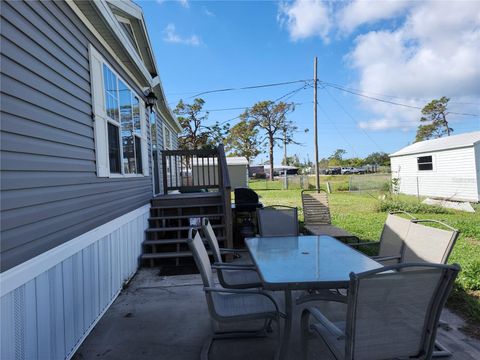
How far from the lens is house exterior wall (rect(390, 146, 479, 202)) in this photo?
12.3 metres

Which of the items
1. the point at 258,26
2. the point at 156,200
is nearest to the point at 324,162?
the point at 258,26

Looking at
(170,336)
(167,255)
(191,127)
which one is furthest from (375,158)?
(170,336)

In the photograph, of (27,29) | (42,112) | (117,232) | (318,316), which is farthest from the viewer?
(117,232)

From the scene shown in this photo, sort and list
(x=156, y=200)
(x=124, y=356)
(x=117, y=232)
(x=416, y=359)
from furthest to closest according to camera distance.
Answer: (x=156, y=200), (x=117, y=232), (x=124, y=356), (x=416, y=359)

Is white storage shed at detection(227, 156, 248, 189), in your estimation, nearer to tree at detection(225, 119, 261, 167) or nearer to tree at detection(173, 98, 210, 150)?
tree at detection(173, 98, 210, 150)

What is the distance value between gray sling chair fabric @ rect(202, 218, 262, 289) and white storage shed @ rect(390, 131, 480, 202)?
Result: 12549 millimetres

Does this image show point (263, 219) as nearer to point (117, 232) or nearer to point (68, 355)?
point (117, 232)

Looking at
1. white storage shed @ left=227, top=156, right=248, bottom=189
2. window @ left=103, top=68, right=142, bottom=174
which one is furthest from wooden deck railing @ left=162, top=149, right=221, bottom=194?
white storage shed @ left=227, top=156, right=248, bottom=189

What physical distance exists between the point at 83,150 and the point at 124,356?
1.94m

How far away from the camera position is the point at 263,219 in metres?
4.17

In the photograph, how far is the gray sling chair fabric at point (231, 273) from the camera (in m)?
2.86

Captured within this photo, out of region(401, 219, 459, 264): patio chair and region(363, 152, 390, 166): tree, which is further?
region(363, 152, 390, 166): tree

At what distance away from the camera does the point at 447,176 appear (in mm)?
13641

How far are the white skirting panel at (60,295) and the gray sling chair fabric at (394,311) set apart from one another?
1.87 meters
